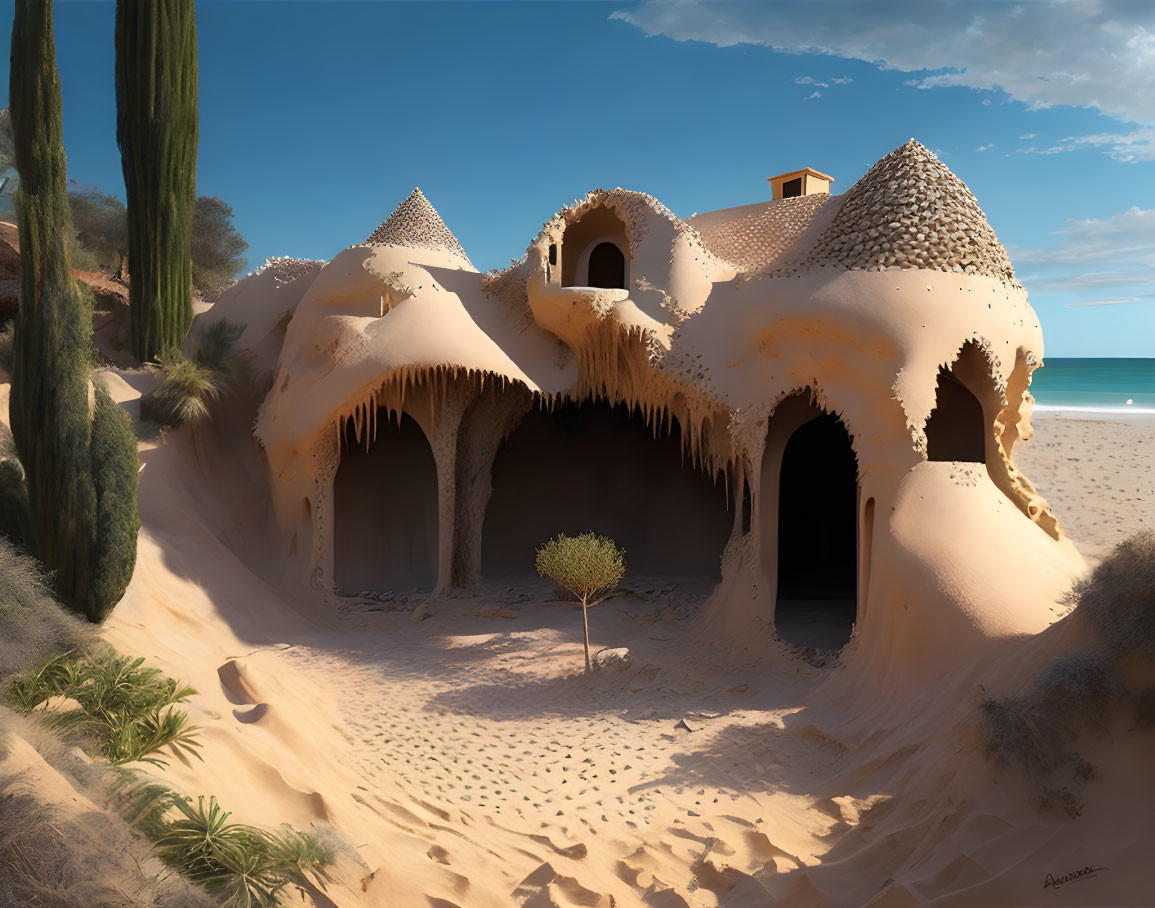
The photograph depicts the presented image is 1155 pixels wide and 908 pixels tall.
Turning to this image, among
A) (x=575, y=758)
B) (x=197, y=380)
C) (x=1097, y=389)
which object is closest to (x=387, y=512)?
(x=197, y=380)

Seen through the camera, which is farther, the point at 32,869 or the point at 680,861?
the point at 680,861

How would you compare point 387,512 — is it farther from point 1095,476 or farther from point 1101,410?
point 1101,410

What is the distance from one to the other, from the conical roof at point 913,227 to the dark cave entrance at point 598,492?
4908 millimetres

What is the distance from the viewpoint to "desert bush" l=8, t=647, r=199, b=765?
4.77 meters

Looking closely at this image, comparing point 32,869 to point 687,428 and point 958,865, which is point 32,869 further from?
point 687,428

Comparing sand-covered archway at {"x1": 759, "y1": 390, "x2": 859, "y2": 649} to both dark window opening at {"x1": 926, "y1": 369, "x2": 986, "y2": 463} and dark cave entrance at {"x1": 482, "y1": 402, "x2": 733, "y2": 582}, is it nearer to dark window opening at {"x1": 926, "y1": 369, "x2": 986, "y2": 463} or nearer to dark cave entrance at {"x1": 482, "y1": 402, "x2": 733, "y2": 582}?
dark cave entrance at {"x1": 482, "y1": 402, "x2": 733, "y2": 582}

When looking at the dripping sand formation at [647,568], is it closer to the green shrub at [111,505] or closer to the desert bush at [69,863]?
the green shrub at [111,505]

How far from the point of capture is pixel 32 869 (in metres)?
3.39

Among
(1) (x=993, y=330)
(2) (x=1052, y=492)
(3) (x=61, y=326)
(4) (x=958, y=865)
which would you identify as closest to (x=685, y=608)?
(1) (x=993, y=330)

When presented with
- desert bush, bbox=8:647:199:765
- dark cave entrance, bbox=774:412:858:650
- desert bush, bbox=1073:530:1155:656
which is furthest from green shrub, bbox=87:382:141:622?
dark cave entrance, bbox=774:412:858:650

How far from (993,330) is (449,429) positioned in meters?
6.95
